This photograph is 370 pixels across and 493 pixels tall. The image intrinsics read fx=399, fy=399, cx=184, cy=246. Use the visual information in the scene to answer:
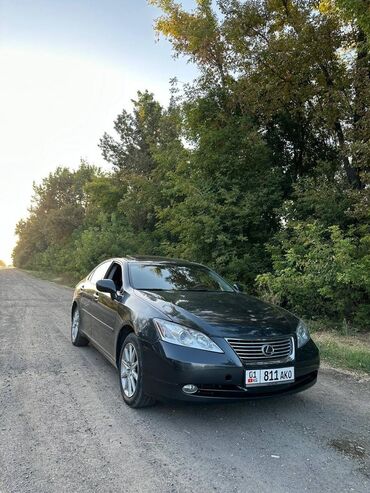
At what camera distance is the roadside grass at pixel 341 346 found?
562 cm

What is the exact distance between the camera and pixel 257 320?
3.84 metres

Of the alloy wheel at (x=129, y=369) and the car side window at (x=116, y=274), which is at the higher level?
the car side window at (x=116, y=274)

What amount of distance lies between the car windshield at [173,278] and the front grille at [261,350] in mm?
1455

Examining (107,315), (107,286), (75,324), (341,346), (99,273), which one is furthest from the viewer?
(75,324)

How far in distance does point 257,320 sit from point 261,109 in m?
9.96

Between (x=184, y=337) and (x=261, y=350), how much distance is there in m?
0.69

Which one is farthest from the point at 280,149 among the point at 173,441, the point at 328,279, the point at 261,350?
the point at 173,441

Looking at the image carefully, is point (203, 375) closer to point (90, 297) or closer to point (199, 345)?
point (199, 345)

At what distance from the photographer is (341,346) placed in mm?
6449

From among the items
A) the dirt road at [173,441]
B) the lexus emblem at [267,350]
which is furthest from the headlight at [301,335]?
the dirt road at [173,441]

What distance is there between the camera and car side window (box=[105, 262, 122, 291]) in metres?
5.04

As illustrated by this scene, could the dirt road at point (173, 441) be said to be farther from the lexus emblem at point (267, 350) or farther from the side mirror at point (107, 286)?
the side mirror at point (107, 286)

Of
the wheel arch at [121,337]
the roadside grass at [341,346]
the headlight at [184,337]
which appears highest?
the headlight at [184,337]

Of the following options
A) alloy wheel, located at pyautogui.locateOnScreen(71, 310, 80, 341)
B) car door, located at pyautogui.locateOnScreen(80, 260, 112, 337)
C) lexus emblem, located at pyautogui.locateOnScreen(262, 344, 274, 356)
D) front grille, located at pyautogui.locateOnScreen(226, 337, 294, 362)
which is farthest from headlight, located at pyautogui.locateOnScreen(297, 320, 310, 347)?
alloy wheel, located at pyautogui.locateOnScreen(71, 310, 80, 341)
